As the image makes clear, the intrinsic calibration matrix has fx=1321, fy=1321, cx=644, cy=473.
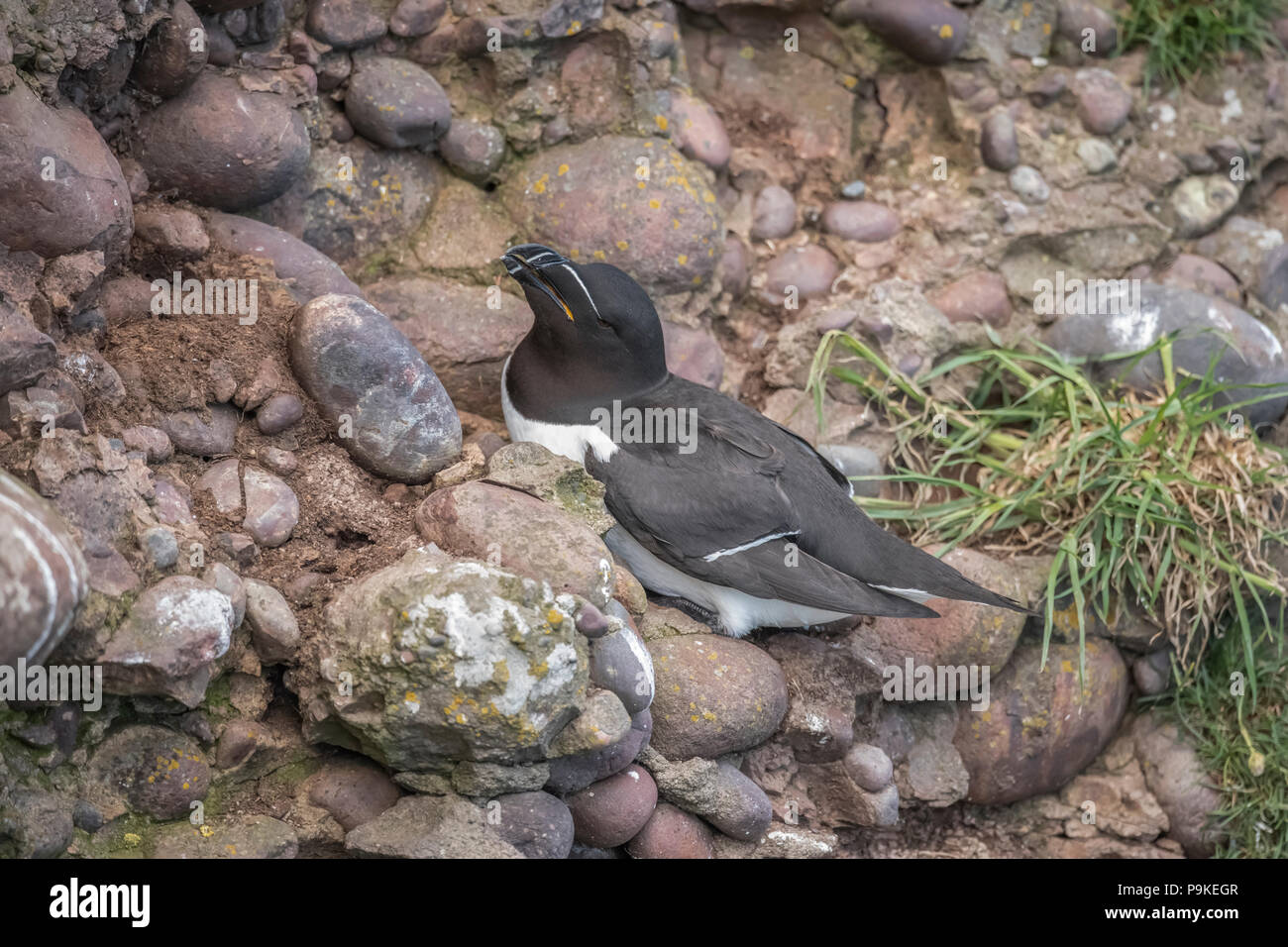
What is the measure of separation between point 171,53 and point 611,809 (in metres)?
2.36

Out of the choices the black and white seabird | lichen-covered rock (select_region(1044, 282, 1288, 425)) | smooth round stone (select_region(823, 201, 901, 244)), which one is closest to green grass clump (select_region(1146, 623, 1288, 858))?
lichen-covered rock (select_region(1044, 282, 1288, 425))

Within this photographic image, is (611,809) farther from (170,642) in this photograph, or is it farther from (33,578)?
(33,578)

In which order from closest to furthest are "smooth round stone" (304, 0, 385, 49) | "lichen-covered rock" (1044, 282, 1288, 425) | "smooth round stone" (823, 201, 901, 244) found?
"smooth round stone" (304, 0, 385, 49) < "lichen-covered rock" (1044, 282, 1288, 425) < "smooth round stone" (823, 201, 901, 244)

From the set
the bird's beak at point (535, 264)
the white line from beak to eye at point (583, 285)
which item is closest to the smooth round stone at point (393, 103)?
the bird's beak at point (535, 264)

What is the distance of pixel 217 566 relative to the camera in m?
3.04

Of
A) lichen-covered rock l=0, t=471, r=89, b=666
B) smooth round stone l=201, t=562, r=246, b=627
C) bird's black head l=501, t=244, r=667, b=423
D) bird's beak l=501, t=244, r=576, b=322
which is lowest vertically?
smooth round stone l=201, t=562, r=246, b=627

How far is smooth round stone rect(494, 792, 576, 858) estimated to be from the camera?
3.04 metres

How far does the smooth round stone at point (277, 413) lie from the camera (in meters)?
3.51

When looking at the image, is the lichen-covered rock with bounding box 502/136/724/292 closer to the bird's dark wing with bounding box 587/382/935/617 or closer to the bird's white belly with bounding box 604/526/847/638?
the bird's dark wing with bounding box 587/382/935/617

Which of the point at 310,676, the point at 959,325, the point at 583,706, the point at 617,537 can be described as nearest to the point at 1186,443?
the point at 959,325

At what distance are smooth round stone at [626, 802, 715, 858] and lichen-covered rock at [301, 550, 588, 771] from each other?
1.45 ft

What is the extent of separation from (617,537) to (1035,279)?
2281 millimetres

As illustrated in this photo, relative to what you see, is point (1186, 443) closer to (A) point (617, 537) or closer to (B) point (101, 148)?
(A) point (617, 537)

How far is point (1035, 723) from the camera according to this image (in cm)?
426
